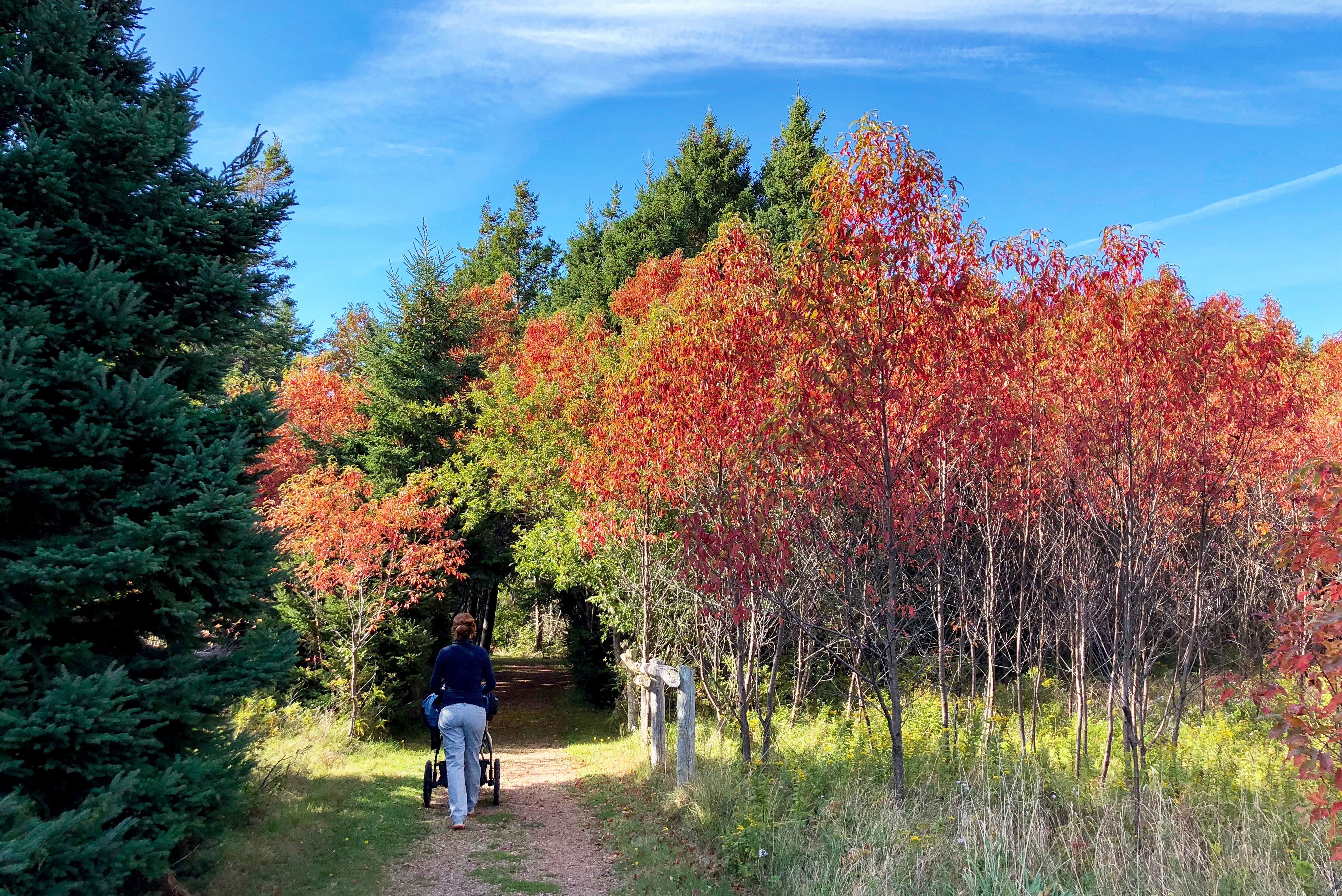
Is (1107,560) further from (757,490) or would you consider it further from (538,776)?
(538,776)

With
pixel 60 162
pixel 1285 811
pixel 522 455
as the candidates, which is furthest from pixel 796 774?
pixel 522 455

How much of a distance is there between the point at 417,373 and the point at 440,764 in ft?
31.8

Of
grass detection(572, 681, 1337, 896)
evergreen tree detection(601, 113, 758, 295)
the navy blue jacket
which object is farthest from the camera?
evergreen tree detection(601, 113, 758, 295)

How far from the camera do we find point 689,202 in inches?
1083

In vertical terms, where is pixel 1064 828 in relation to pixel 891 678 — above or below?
below

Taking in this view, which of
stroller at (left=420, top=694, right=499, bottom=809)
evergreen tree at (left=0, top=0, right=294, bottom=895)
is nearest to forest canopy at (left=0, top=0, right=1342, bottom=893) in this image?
evergreen tree at (left=0, top=0, right=294, bottom=895)

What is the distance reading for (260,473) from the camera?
559 cm

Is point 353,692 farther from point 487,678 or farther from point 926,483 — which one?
point 926,483

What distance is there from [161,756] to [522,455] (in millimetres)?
10767

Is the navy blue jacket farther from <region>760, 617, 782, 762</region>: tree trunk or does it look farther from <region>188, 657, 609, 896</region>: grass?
<region>760, 617, 782, 762</region>: tree trunk

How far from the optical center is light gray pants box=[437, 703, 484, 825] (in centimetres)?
742

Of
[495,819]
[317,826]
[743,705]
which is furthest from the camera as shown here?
[743,705]

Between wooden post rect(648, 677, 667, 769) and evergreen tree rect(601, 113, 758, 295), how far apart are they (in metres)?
19.5

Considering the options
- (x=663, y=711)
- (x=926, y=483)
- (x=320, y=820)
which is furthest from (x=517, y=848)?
(x=926, y=483)
